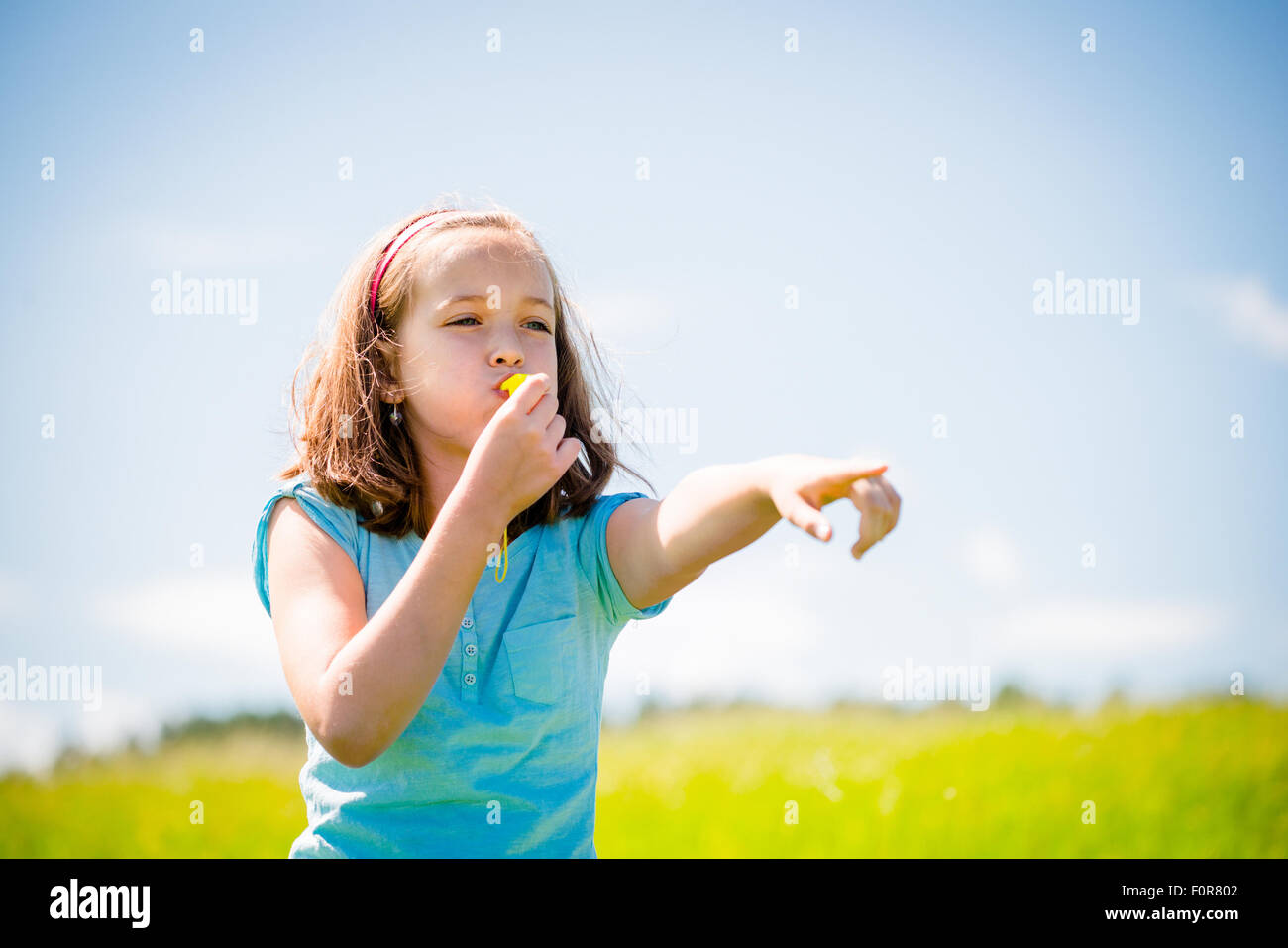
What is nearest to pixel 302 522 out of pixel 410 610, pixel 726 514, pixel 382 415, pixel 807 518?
pixel 382 415

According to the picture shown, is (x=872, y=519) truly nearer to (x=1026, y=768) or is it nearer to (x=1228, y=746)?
(x=1026, y=768)

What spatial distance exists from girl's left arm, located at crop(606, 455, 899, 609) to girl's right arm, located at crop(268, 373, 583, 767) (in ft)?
0.83

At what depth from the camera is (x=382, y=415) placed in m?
2.46

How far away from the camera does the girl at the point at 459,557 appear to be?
1.82 meters

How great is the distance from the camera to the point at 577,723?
2.17m

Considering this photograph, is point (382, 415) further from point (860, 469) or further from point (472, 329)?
point (860, 469)

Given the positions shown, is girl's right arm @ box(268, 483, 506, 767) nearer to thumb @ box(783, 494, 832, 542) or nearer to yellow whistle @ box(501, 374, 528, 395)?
yellow whistle @ box(501, 374, 528, 395)

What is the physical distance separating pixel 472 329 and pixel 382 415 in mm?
386

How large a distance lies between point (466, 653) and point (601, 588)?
334 millimetres

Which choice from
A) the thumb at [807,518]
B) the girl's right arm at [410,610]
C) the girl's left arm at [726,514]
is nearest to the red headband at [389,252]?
the girl's right arm at [410,610]

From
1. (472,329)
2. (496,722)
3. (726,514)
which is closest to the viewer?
(726,514)

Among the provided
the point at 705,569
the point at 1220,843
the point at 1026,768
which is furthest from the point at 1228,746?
the point at 705,569

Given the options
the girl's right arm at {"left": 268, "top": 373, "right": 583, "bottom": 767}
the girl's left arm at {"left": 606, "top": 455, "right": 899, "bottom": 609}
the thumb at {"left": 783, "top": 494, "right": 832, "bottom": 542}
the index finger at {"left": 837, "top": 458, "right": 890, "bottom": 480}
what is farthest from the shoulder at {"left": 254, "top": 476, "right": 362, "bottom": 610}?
the index finger at {"left": 837, "top": 458, "right": 890, "bottom": 480}

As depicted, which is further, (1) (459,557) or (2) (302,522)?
(2) (302,522)
